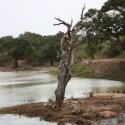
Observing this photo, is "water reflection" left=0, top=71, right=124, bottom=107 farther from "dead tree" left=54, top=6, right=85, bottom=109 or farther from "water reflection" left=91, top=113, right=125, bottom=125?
"water reflection" left=91, top=113, right=125, bottom=125

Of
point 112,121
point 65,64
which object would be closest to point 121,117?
point 112,121

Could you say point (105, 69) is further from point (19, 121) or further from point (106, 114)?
point (19, 121)

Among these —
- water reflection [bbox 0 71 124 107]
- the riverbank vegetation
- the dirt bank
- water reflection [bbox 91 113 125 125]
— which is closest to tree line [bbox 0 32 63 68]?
the riverbank vegetation

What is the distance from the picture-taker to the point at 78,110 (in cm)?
2019

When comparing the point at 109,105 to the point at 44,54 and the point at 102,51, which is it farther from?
the point at 44,54

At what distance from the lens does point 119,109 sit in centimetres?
2098

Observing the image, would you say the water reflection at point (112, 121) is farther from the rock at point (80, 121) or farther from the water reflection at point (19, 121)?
the water reflection at point (19, 121)

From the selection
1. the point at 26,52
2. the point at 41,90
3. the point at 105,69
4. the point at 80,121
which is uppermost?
the point at 26,52

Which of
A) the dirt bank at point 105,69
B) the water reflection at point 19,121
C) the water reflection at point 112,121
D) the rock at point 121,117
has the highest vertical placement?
the dirt bank at point 105,69

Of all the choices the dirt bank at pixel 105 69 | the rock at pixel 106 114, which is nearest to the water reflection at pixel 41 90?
the dirt bank at pixel 105 69

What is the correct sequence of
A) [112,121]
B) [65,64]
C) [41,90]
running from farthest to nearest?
[41,90] < [65,64] < [112,121]

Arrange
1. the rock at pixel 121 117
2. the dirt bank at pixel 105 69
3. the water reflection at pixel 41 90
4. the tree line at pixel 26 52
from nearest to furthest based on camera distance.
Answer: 1. the rock at pixel 121 117
2. the water reflection at pixel 41 90
3. the dirt bank at pixel 105 69
4. the tree line at pixel 26 52

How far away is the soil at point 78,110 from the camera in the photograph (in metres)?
19.3

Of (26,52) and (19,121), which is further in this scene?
(26,52)
